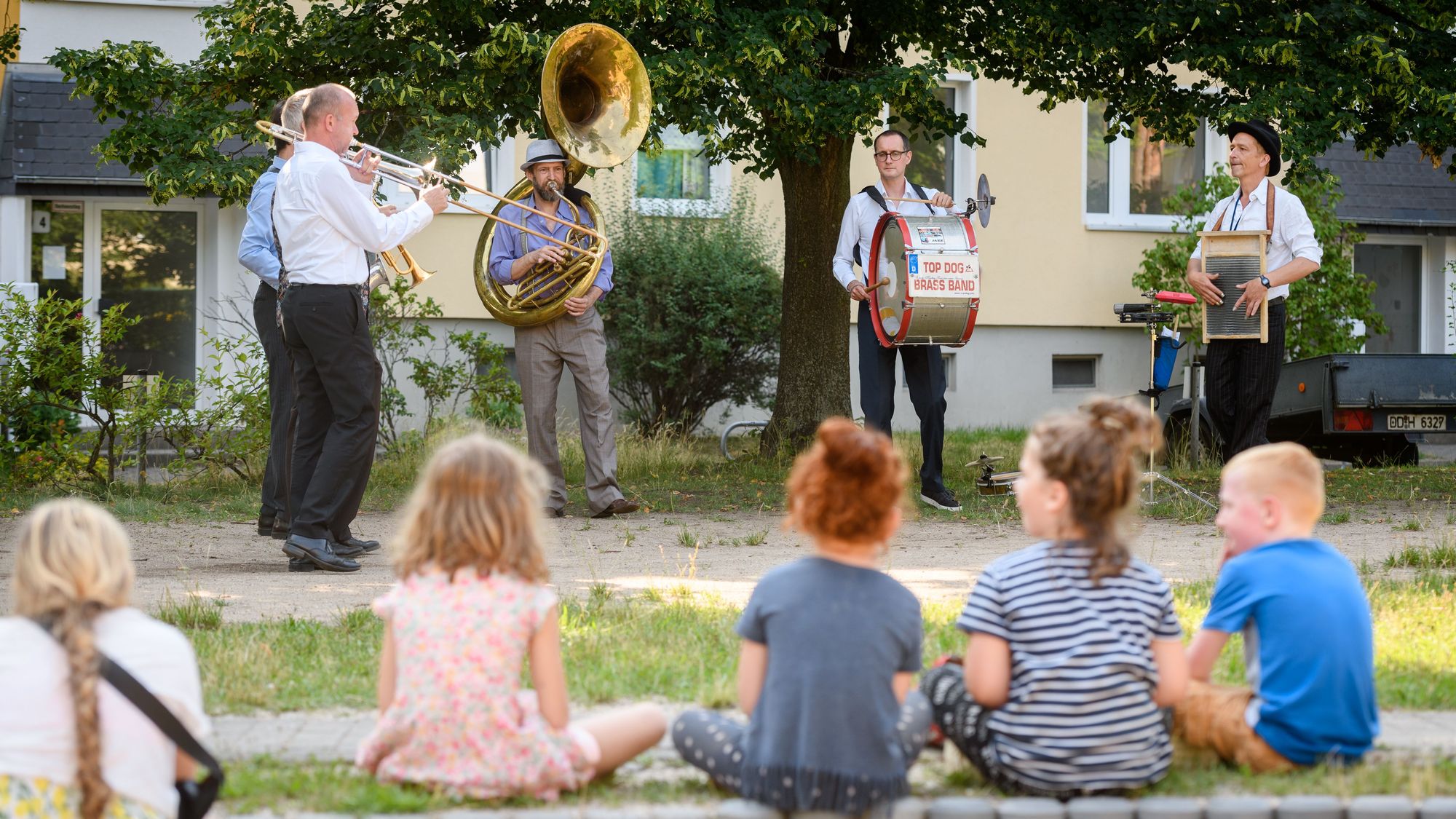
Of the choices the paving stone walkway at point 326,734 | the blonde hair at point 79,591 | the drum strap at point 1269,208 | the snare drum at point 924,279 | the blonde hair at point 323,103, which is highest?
the blonde hair at point 323,103

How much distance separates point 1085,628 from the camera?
11.5 feet

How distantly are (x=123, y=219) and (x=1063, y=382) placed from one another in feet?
35.4

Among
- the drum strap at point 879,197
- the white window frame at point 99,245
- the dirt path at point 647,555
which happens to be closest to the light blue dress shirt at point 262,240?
the dirt path at point 647,555

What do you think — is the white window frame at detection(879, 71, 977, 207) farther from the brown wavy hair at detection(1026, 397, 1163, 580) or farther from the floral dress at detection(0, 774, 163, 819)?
the floral dress at detection(0, 774, 163, 819)

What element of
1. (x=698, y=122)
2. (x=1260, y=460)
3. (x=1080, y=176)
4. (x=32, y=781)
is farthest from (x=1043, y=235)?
(x=32, y=781)

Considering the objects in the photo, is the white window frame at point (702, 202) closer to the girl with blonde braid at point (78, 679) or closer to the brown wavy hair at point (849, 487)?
the brown wavy hair at point (849, 487)

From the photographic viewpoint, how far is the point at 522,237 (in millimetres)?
9328

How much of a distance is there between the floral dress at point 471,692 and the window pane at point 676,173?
45.1 ft

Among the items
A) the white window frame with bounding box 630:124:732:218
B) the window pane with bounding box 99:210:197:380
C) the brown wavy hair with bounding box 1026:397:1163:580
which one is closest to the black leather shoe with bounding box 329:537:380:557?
the brown wavy hair with bounding box 1026:397:1163:580

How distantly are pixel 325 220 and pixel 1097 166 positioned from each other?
534 inches

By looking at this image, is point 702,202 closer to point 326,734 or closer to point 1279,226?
point 1279,226

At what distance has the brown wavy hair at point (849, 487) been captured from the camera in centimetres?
339

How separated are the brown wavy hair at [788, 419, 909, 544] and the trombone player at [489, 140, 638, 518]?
5.85m

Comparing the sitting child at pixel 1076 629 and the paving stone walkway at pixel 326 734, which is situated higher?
the sitting child at pixel 1076 629
